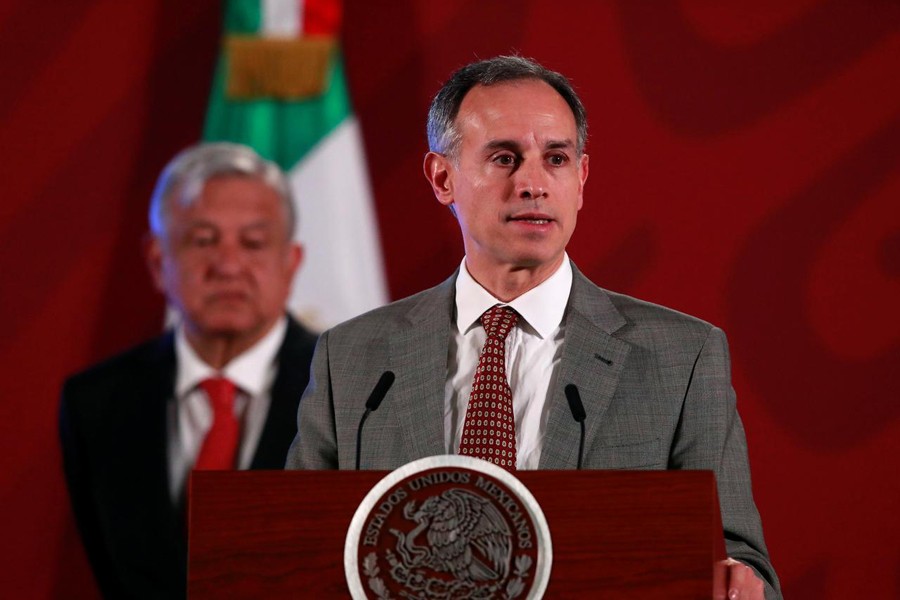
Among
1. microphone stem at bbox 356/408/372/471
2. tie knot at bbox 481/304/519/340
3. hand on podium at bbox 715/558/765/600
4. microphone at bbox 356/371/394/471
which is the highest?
tie knot at bbox 481/304/519/340

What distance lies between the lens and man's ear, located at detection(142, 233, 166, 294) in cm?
388

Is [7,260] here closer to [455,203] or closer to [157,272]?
[157,272]

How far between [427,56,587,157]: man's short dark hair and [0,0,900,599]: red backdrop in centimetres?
151

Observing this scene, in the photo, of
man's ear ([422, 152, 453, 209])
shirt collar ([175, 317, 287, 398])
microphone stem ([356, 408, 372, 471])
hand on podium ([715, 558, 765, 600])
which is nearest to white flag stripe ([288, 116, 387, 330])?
shirt collar ([175, 317, 287, 398])

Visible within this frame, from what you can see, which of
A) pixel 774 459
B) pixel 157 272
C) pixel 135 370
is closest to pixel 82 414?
pixel 135 370

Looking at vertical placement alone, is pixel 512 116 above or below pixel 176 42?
below

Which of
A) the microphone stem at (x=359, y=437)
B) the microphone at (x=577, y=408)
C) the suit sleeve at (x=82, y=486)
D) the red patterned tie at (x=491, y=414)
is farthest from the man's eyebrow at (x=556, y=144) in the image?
the suit sleeve at (x=82, y=486)

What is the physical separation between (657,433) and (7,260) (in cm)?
264

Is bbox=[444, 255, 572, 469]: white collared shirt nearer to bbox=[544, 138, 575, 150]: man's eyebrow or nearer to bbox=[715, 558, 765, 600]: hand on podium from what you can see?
bbox=[544, 138, 575, 150]: man's eyebrow

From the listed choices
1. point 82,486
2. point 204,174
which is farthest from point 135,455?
point 204,174

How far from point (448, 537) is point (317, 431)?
A: 770 mm

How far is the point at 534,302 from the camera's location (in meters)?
2.26

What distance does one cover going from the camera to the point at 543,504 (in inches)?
59.0

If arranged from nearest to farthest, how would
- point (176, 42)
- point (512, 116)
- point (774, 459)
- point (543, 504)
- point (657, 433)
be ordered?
point (543, 504) < point (657, 433) < point (512, 116) < point (774, 459) < point (176, 42)
